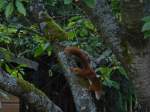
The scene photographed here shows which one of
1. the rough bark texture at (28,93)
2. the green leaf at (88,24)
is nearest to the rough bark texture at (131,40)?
the rough bark texture at (28,93)

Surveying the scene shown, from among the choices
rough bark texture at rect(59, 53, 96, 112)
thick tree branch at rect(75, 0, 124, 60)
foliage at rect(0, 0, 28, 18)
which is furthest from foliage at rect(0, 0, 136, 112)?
rough bark texture at rect(59, 53, 96, 112)

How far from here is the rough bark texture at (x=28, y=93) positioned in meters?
2.19

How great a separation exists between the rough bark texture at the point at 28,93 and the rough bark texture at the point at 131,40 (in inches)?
23.5

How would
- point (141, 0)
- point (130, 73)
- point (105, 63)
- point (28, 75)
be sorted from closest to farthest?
point (141, 0)
point (130, 73)
point (105, 63)
point (28, 75)

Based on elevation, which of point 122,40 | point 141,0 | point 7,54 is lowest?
point 7,54

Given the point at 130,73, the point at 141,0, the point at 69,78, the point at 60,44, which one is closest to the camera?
the point at 141,0

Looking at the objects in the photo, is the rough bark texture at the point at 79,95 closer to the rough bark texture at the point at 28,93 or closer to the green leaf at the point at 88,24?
the rough bark texture at the point at 28,93

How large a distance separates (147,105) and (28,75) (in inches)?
164

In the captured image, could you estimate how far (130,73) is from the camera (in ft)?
5.47

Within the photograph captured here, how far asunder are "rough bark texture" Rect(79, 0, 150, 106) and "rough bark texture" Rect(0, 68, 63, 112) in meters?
0.60

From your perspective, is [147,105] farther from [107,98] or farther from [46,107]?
[107,98]

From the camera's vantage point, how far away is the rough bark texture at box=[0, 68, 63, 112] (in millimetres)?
2193

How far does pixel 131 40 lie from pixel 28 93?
2.62ft

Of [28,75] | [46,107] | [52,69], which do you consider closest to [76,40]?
[46,107]
